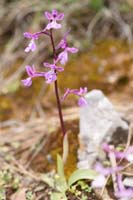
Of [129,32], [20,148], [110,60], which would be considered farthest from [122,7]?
[20,148]

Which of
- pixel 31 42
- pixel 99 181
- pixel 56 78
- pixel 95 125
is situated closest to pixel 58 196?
pixel 99 181

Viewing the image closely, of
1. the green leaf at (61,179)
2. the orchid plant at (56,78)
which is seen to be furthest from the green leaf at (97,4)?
the green leaf at (61,179)

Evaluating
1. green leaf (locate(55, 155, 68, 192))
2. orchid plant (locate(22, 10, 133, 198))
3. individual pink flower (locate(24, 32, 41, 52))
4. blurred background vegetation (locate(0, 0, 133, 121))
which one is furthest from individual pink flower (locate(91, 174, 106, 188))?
blurred background vegetation (locate(0, 0, 133, 121))

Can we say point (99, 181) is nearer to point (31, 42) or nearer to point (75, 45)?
point (31, 42)

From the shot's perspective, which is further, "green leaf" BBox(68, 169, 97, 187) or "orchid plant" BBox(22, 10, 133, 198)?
"green leaf" BBox(68, 169, 97, 187)

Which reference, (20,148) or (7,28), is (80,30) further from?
(20,148)

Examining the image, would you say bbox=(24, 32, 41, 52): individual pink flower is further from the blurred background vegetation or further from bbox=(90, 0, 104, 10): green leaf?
bbox=(90, 0, 104, 10): green leaf
